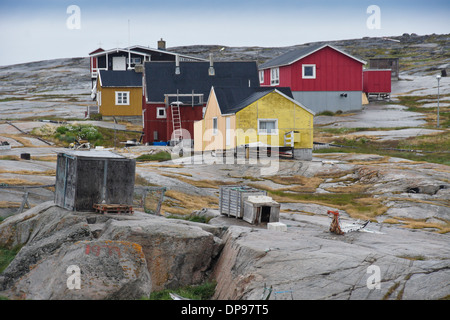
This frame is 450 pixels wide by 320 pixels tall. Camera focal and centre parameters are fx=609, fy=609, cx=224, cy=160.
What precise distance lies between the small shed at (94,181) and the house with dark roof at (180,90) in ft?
101

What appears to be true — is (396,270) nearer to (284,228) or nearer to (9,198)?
(284,228)

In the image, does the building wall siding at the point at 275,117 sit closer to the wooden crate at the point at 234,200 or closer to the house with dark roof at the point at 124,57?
the wooden crate at the point at 234,200

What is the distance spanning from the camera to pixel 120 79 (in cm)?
6222

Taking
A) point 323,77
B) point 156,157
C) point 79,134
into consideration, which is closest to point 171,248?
point 156,157

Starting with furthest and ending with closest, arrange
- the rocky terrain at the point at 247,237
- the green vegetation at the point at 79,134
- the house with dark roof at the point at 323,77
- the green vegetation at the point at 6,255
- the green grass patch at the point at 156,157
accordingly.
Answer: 1. the house with dark roof at the point at 323,77
2. the green vegetation at the point at 79,134
3. the green grass patch at the point at 156,157
4. the green vegetation at the point at 6,255
5. the rocky terrain at the point at 247,237

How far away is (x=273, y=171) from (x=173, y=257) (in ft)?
68.4

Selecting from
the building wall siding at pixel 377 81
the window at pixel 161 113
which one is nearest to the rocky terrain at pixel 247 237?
the window at pixel 161 113

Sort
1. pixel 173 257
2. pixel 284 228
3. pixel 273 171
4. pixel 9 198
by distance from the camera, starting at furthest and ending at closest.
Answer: pixel 273 171 → pixel 9 198 → pixel 284 228 → pixel 173 257

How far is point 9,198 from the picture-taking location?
25.3 metres

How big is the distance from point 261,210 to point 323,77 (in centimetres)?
4110

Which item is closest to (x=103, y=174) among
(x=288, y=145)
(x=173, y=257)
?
(x=173, y=257)

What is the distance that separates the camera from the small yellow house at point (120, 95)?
6119 centimetres

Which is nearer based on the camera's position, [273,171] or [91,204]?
[91,204]

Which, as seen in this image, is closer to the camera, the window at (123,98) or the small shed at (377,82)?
the window at (123,98)
